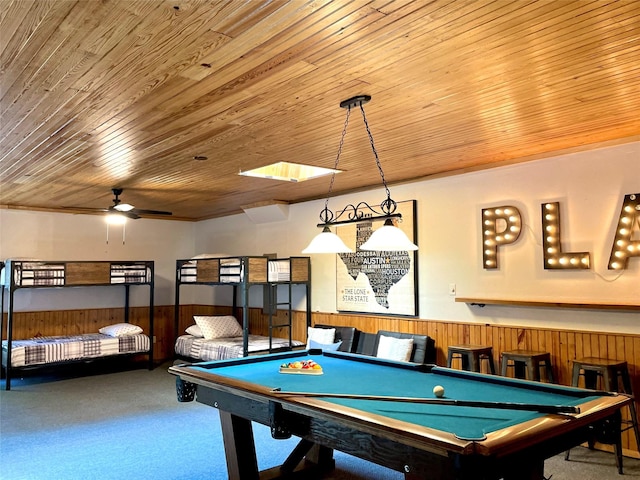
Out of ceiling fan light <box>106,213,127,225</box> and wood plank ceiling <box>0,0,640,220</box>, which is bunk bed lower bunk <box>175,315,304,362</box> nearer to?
ceiling fan light <box>106,213,127,225</box>

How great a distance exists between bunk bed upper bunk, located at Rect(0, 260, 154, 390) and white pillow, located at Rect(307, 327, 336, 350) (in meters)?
2.80

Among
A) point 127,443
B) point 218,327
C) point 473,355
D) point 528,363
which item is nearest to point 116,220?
point 218,327

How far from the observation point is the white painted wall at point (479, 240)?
4.41 m

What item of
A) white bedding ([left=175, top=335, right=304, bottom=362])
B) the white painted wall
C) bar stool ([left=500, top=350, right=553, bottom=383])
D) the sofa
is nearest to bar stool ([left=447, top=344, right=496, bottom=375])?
bar stool ([left=500, top=350, right=553, bottom=383])

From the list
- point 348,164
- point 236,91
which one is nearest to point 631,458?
point 348,164

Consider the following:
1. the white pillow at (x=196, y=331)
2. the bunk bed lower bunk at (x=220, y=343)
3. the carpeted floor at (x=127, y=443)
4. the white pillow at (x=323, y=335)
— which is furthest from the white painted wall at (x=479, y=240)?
the carpeted floor at (x=127, y=443)

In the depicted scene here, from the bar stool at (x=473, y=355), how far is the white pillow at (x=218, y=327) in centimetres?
401

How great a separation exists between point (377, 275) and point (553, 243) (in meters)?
2.16

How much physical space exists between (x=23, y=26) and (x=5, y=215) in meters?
6.50

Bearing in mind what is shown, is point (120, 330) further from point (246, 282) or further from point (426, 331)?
point (426, 331)

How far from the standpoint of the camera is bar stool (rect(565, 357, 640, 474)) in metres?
3.99

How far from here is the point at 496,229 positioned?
16.9 ft

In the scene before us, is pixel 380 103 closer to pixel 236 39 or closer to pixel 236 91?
pixel 236 91

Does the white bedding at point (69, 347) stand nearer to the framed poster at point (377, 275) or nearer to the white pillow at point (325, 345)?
the white pillow at point (325, 345)
